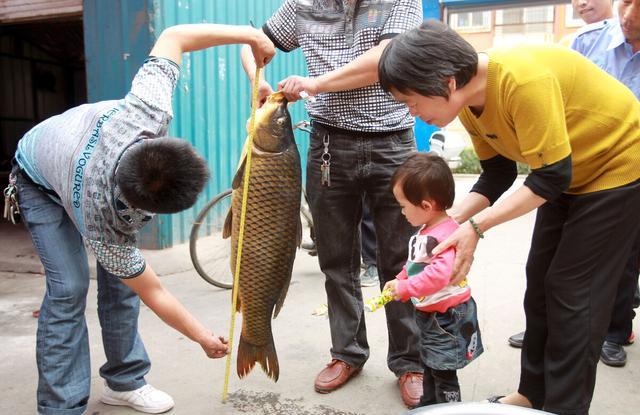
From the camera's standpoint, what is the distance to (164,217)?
17.7 ft

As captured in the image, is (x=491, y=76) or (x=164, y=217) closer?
(x=491, y=76)

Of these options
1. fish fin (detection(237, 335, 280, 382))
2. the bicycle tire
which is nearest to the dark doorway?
the bicycle tire

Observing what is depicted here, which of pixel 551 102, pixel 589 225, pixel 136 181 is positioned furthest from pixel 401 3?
pixel 136 181

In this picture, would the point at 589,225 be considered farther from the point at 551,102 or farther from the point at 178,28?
the point at 178,28

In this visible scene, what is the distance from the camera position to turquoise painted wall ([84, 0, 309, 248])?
524 centimetres

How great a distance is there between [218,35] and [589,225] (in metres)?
1.52

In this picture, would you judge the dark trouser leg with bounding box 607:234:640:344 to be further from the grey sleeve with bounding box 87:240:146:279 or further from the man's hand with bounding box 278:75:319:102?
the grey sleeve with bounding box 87:240:146:279

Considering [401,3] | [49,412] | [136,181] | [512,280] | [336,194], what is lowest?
[512,280]

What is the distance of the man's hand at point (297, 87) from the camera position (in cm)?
228

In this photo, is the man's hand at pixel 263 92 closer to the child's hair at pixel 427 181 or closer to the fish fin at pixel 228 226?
the fish fin at pixel 228 226

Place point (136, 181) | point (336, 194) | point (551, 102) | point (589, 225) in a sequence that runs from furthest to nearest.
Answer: point (336, 194), point (589, 225), point (136, 181), point (551, 102)

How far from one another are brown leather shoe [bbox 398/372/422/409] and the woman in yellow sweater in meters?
0.68

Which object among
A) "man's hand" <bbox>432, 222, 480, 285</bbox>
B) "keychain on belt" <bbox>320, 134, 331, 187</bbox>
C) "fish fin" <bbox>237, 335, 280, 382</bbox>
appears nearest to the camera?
"man's hand" <bbox>432, 222, 480, 285</bbox>

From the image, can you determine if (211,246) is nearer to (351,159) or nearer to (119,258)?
(351,159)
